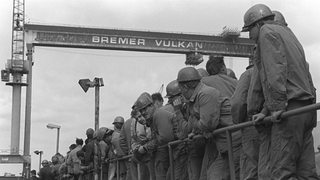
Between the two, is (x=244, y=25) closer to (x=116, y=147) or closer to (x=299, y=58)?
(x=299, y=58)

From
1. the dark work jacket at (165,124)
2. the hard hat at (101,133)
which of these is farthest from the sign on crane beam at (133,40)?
the dark work jacket at (165,124)

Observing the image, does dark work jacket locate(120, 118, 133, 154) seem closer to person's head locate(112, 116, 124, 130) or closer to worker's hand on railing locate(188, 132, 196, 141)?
person's head locate(112, 116, 124, 130)

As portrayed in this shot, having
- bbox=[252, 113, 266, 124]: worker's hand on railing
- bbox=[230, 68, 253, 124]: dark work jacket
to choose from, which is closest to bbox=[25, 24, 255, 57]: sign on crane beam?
bbox=[230, 68, 253, 124]: dark work jacket

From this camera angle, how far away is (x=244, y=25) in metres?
6.01

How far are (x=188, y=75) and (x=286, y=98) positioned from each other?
7.03ft

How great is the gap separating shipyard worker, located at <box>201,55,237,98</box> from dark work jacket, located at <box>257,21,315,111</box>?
1956 millimetres

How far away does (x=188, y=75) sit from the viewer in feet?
24.5

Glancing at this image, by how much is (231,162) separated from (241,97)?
0.76 meters

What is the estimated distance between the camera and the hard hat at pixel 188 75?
7438mm

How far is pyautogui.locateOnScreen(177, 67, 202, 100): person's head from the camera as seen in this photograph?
24.4 feet

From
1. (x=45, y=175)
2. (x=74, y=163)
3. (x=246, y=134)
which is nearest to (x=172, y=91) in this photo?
(x=246, y=134)

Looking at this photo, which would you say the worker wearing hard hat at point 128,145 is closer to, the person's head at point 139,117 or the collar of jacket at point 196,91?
the person's head at point 139,117

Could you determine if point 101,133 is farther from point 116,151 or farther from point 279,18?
point 279,18

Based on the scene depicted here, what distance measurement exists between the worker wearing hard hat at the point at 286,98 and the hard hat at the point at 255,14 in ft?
0.57
